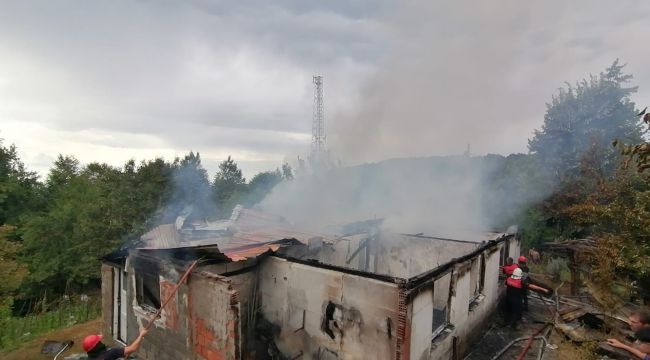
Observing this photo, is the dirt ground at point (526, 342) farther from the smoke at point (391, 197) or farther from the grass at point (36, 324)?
the grass at point (36, 324)

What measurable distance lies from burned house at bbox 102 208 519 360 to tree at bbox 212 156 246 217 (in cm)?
2144

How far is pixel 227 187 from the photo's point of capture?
125 feet

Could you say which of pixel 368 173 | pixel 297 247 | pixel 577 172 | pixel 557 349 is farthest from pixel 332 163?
pixel 577 172

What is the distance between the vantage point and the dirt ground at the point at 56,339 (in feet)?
31.5

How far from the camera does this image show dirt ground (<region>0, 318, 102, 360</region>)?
9602 millimetres

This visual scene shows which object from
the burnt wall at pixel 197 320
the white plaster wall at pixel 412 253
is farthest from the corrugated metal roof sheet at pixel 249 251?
the white plaster wall at pixel 412 253

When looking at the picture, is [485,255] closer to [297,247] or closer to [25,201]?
[297,247]

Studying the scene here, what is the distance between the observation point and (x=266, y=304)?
7879 millimetres

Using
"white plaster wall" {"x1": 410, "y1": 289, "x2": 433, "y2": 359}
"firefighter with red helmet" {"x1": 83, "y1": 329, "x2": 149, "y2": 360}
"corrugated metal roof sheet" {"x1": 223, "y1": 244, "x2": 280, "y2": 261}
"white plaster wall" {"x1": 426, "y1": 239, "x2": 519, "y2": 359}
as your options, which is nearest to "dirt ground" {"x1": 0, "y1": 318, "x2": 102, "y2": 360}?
"corrugated metal roof sheet" {"x1": 223, "y1": 244, "x2": 280, "y2": 261}

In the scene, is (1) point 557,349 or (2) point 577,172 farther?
(2) point 577,172

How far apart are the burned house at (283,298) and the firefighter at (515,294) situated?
518 millimetres

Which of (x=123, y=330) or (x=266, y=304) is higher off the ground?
(x=266, y=304)

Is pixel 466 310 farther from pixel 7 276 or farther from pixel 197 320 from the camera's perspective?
pixel 7 276

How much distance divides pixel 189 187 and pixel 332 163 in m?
16.3
